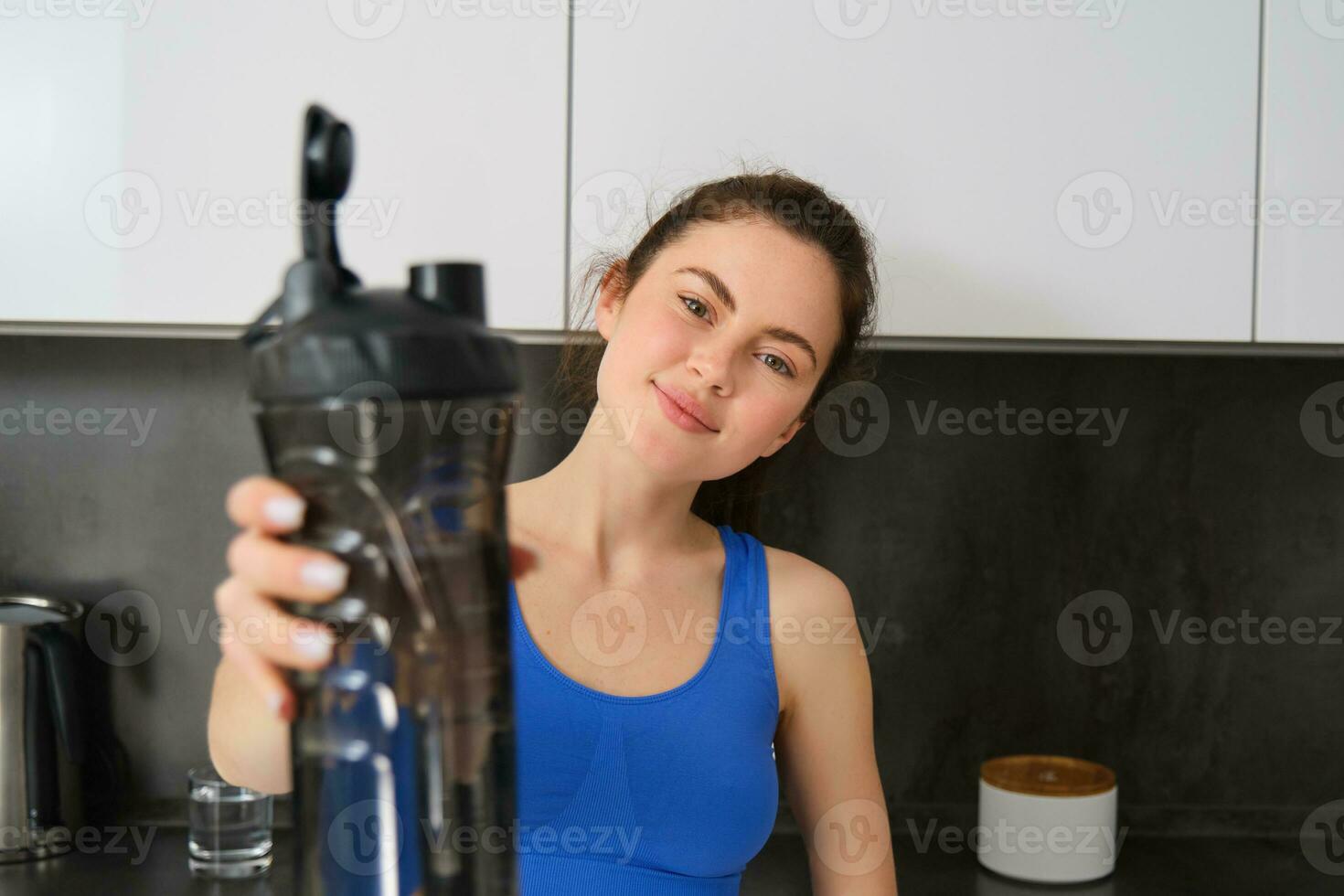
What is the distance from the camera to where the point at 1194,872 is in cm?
148

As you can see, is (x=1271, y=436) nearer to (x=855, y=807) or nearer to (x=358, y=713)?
(x=855, y=807)

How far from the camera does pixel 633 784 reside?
1058 millimetres

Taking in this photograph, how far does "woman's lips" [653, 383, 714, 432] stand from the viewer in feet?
3.19

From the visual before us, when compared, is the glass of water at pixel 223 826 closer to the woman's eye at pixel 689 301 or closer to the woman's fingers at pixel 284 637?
the woman's eye at pixel 689 301

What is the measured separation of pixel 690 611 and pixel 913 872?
1.82 feet

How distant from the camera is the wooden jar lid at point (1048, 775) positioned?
1.41 meters

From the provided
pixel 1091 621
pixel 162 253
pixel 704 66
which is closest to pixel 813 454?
pixel 1091 621

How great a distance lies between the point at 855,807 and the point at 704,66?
0.73 m

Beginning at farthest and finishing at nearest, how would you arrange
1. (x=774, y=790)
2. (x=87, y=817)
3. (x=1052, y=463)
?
(x=1052, y=463)
(x=87, y=817)
(x=774, y=790)

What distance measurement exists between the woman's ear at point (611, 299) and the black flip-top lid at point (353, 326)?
2.27 ft
